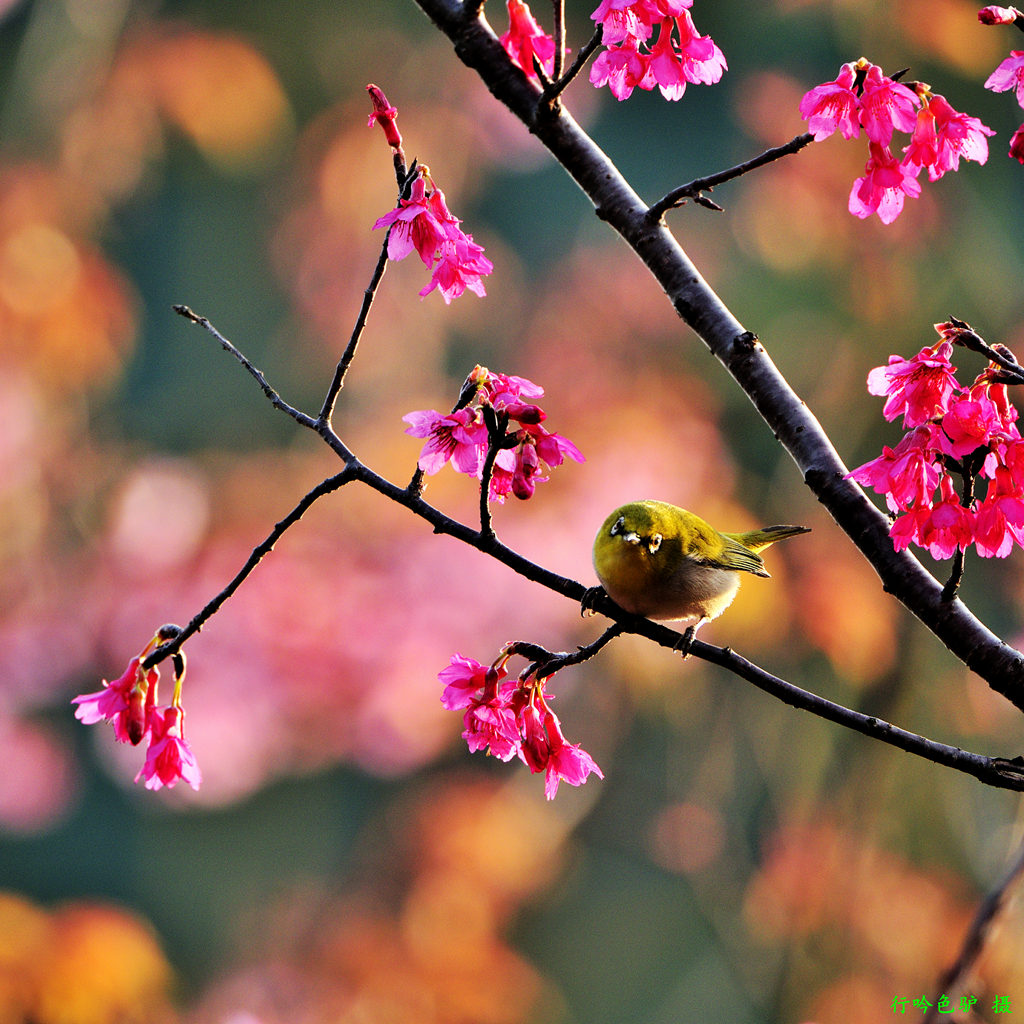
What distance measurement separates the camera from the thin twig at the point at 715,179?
1198mm

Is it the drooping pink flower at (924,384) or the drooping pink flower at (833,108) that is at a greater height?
the drooping pink flower at (833,108)

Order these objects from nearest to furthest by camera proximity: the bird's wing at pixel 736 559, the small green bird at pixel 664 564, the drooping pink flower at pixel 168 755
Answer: the drooping pink flower at pixel 168 755 < the small green bird at pixel 664 564 < the bird's wing at pixel 736 559

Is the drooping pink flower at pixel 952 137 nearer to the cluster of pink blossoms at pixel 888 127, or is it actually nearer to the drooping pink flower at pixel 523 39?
the cluster of pink blossoms at pixel 888 127

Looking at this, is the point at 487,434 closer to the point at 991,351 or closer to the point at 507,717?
the point at 507,717

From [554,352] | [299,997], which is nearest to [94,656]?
[299,997]

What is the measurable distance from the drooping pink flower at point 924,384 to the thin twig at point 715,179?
0.30 m

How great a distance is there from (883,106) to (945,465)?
0.49 m

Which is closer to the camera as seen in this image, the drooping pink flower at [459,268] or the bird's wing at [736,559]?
the drooping pink flower at [459,268]

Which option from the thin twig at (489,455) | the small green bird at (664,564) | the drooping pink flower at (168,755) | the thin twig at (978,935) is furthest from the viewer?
the small green bird at (664,564)

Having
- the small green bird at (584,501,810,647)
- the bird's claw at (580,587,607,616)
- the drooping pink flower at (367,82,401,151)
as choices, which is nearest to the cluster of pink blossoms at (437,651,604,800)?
the bird's claw at (580,587,607,616)

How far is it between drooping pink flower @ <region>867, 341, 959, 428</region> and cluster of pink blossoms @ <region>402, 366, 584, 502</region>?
0.44m

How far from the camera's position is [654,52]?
1443mm

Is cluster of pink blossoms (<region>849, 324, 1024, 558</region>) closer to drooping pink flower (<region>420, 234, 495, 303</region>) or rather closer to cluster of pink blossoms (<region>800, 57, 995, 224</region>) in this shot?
cluster of pink blossoms (<region>800, 57, 995, 224</region>)

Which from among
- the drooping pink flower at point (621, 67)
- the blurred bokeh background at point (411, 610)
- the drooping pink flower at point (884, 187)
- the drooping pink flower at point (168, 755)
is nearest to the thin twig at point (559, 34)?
the drooping pink flower at point (621, 67)
